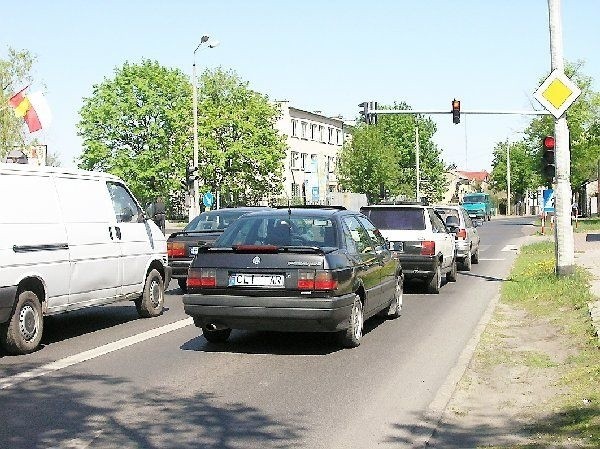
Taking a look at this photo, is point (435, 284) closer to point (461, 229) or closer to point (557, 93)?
point (557, 93)

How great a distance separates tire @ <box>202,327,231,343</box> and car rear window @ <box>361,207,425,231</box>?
6.85 metres

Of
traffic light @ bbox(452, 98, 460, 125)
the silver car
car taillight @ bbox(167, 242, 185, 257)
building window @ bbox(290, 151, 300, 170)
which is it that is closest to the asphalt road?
car taillight @ bbox(167, 242, 185, 257)

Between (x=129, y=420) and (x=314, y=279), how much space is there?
3264 millimetres

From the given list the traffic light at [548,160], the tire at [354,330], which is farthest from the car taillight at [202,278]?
the traffic light at [548,160]

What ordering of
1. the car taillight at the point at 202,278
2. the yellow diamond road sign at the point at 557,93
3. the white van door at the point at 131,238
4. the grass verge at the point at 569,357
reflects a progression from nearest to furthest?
the grass verge at the point at 569,357, the car taillight at the point at 202,278, the white van door at the point at 131,238, the yellow diamond road sign at the point at 557,93

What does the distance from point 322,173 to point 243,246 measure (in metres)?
86.7

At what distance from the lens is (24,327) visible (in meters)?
9.80

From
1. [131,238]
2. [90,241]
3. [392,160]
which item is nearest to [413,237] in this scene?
[131,238]

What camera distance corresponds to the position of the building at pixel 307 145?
90438mm

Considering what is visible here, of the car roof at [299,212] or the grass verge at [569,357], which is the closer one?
the grass verge at [569,357]

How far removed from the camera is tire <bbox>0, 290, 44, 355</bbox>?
961cm

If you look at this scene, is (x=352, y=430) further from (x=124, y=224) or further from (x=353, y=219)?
(x=124, y=224)

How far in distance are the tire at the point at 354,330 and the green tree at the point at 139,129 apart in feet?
198

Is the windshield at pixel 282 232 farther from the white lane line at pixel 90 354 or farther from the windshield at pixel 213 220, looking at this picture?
the windshield at pixel 213 220
